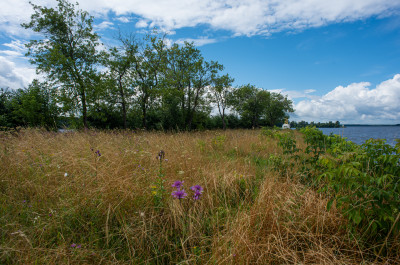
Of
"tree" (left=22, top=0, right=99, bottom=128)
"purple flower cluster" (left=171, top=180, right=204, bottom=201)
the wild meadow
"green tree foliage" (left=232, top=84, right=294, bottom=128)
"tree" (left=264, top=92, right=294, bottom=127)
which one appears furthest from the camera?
"tree" (left=264, top=92, right=294, bottom=127)

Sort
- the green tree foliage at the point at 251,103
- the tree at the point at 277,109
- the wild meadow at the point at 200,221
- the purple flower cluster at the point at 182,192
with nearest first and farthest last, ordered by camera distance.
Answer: the wild meadow at the point at 200,221, the purple flower cluster at the point at 182,192, the green tree foliage at the point at 251,103, the tree at the point at 277,109

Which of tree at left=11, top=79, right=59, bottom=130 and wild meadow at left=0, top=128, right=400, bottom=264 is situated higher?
tree at left=11, top=79, right=59, bottom=130

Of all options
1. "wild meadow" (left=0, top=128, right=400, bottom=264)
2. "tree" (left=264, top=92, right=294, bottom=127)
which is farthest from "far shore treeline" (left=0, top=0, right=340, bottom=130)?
"tree" (left=264, top=92, right=294, bottom=127)

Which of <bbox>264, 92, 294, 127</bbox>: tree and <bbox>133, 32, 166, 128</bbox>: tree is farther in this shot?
<bbox>264, 92, 294, 127</bbox>: tree

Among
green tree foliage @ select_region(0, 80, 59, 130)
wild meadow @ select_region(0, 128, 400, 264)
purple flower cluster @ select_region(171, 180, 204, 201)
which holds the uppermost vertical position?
green tree foliage @ select_region(0, 80, 59, 130)

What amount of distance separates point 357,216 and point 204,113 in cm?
2653

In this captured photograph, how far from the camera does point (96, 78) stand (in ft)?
53.9

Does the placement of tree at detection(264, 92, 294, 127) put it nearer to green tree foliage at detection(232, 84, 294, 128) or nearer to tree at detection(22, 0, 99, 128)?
green tree foliage at detection(232, 84, 294, 128)

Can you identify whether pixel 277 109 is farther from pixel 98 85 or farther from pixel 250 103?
pixel 98 85

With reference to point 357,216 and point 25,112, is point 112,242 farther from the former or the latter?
Answer: point 25,112

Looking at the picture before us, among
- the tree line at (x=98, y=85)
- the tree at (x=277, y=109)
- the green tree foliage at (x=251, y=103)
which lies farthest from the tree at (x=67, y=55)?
the tree at (x=277, y=109)

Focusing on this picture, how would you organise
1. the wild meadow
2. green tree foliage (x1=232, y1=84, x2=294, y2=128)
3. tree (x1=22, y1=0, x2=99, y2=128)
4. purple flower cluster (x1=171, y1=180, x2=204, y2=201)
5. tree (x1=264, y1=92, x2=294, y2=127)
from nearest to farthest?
A: the wild meadow
purple flower cluster (x1=171, y1=180, x2=204, y2=201)
tree (x1=22, y1=0, x2=99, y2=128)
green tree foliage (x1=232, y1=84, x2=294, y2=128)
tree (x1=264, y1=92, x2=294, y2=127)

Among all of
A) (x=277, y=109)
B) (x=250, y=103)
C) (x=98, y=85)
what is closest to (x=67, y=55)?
(x=98, y=85)

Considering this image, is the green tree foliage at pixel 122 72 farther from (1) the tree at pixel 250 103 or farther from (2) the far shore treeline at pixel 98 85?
(1) the tree at pixel 250 103
